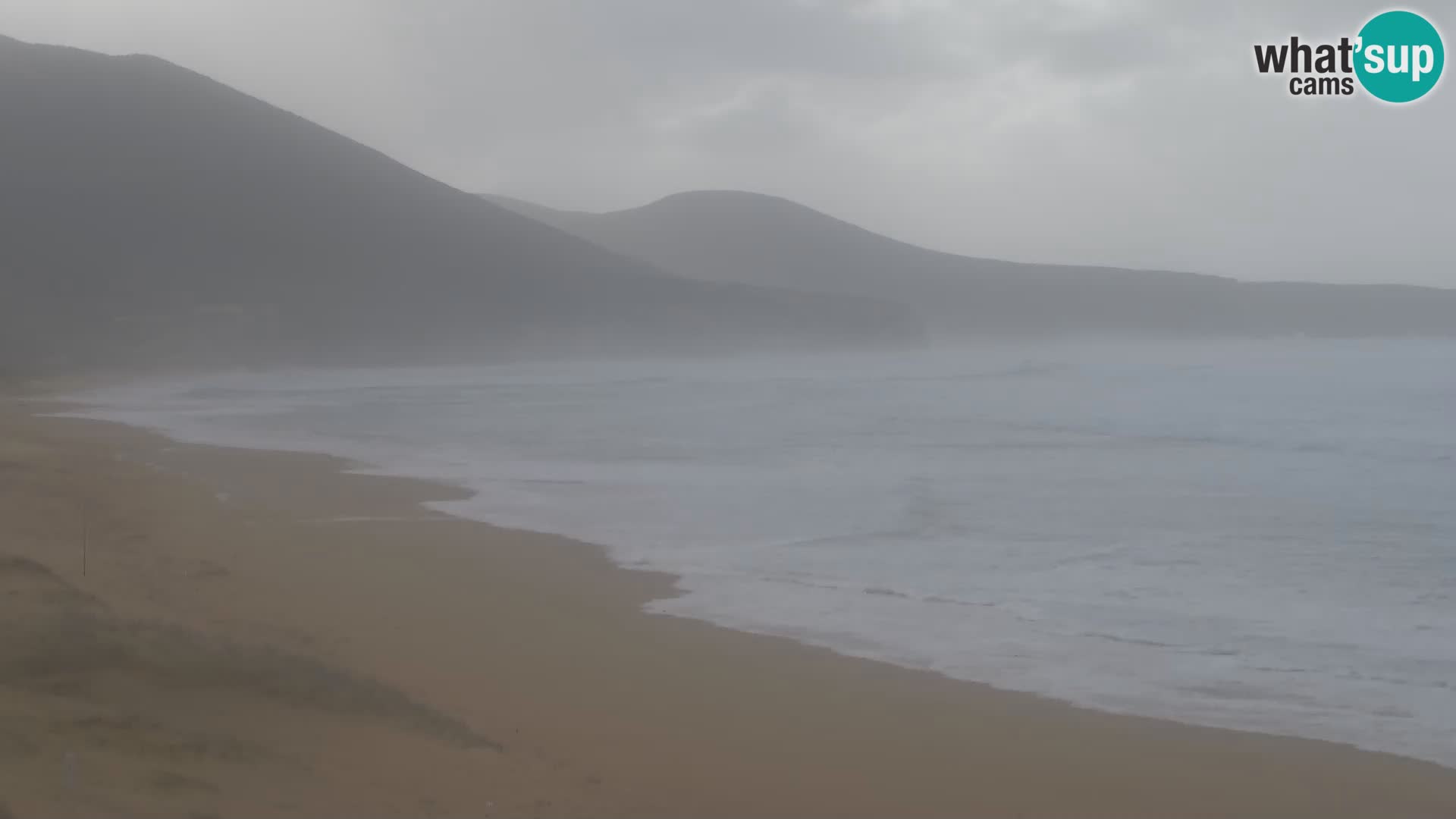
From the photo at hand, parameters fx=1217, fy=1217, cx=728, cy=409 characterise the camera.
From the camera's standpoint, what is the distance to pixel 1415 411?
29.7m

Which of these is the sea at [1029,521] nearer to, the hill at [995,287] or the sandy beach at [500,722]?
the sandy beach at [500,722]

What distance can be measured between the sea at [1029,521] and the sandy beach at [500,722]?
24.1 inches

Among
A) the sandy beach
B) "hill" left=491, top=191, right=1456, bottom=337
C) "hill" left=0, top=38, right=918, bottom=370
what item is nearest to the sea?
the sandy beach

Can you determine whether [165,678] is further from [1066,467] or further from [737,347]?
[737,347]

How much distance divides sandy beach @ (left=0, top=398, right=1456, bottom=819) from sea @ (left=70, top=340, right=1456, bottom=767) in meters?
0.61

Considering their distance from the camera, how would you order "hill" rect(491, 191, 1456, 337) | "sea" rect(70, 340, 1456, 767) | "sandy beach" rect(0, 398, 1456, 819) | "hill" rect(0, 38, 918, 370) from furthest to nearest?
"hill" rect(491, 191, 1456, 337) → "hill" rect(0, 38, 918, 370) → "sea" rect(70, 340, 1456, 767) → "sandy beach" rect(0, 398, 1456, 819)

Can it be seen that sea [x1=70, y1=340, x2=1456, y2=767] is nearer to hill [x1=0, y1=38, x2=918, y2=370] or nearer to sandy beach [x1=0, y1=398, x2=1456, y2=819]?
sandy beach [x1=0, y1=398, x2=1456, y2=819]

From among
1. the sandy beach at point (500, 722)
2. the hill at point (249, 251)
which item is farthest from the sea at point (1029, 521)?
the hill at point (249, 251)

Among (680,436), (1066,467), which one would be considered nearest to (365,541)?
(1066,467)

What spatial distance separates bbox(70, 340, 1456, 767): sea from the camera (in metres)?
7.29

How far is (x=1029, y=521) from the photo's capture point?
1300 cm

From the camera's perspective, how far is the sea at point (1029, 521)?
7289 mm

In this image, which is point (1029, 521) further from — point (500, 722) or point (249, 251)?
point (249, 251)

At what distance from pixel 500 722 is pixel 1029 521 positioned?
8.62 meters
